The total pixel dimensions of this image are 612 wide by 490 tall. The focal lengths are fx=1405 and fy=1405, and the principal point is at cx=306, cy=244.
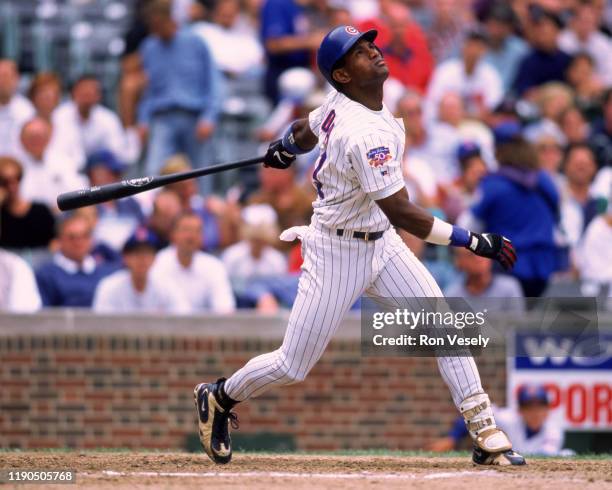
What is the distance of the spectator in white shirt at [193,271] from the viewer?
1030 cm

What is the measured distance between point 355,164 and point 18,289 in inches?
191

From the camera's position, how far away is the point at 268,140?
1241cm

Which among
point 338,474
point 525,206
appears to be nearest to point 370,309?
point 525,206

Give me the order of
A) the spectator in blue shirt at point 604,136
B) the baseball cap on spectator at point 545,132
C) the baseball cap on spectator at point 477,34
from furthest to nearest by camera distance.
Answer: the baseball cap on spectator at point 477,34
the baseball cap on spectator at point 545,132
the spectator in blue shirt at point 604,136

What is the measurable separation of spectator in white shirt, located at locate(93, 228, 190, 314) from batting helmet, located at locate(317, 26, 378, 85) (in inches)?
159

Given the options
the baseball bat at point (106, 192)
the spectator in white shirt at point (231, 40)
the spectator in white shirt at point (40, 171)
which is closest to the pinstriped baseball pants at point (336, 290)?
the baseball bat at point (106, 192)

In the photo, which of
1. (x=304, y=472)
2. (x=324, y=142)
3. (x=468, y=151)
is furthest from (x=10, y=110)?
(x=304, y=472)

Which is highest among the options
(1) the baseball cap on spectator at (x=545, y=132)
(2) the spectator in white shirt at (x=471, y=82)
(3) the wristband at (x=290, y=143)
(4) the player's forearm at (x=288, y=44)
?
(4) the player's forearm at (x=288, y=44)

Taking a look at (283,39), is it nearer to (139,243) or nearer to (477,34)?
(477,34)

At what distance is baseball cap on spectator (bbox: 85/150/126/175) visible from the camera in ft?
39.2

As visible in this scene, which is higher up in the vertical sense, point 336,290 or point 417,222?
point 417,222

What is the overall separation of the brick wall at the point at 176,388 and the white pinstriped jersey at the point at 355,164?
147 inches

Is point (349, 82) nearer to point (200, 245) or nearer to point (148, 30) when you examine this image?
point (200, 245)

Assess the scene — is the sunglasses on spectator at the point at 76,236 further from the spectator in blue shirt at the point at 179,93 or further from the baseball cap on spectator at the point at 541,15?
the baseball cap on spectator at the point at 541,15
